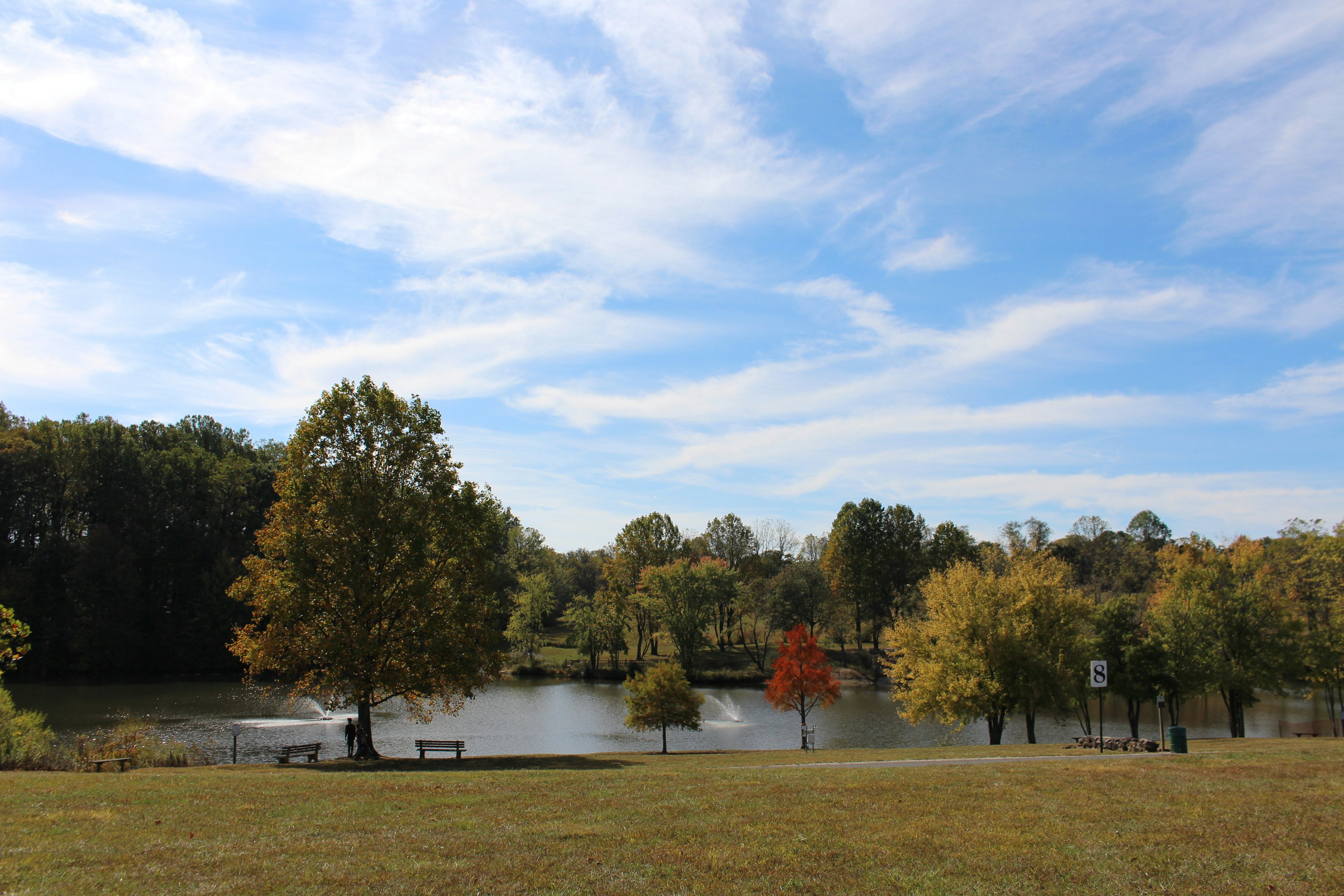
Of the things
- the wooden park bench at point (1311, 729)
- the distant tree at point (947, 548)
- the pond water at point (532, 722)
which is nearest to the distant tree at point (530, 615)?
the pond water at point (532, 722)

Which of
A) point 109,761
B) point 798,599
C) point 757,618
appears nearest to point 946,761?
point 109,761

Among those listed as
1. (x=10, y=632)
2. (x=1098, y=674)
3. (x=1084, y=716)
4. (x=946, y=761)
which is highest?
(x=10, y=632)

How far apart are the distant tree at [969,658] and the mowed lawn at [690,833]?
18426 mm

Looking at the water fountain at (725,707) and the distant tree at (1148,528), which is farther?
the distant tree at (1148,528)

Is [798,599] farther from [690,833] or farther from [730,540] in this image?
[690,833]

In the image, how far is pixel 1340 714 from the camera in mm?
47500

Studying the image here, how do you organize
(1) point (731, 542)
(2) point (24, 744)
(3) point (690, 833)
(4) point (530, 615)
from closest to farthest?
(3) point (690, 833), (2) point (24, 744), (4) point (530, 615), (1) point (731, 542)

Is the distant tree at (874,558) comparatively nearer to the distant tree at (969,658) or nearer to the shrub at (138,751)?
the distant tree at (969,658)

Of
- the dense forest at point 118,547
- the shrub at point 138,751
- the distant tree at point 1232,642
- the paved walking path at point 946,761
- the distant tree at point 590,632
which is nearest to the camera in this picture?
the paved walking path at point 946,761

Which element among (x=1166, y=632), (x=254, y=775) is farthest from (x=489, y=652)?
(x=1166, y=632)

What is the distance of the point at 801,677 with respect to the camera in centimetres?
4278

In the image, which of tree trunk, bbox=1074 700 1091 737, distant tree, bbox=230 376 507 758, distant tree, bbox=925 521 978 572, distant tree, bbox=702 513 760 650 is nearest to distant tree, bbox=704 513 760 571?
distant tree, bbox=702 513 760 650

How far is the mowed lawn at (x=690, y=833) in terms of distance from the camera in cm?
894

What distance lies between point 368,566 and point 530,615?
60.7m
